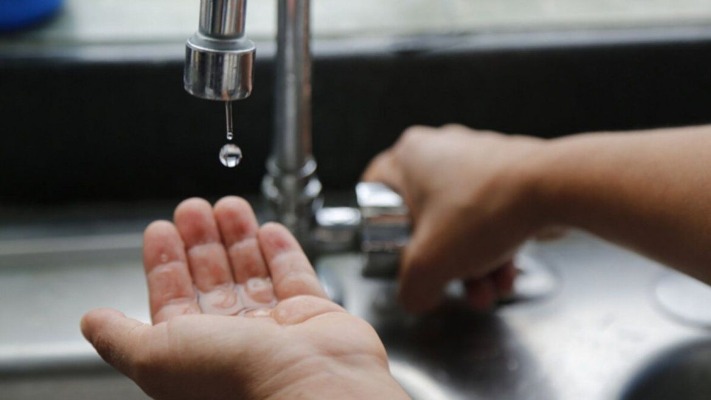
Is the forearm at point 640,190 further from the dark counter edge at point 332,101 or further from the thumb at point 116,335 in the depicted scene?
the thumb at point 116,335

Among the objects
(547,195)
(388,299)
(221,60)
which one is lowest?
(388,299)

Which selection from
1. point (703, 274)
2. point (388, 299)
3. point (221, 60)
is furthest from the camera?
point (388, 299)

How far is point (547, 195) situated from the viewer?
61 centimetres

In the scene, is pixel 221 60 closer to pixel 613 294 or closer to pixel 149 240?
pixel 149 240

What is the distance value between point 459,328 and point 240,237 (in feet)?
0.62

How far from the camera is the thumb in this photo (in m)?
0.47

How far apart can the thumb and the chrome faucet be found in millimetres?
129

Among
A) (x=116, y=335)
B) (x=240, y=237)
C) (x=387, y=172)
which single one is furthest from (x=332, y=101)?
(x=116, y=335)

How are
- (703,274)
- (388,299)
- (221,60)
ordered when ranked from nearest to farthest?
(221,60)
(703,274)
(388,299)

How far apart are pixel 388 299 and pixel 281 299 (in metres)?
0.15

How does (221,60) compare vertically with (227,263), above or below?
above

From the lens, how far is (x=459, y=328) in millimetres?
665

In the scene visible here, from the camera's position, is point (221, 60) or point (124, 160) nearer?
point (221, 60)

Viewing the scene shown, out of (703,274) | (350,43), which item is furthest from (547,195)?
(350,43)
